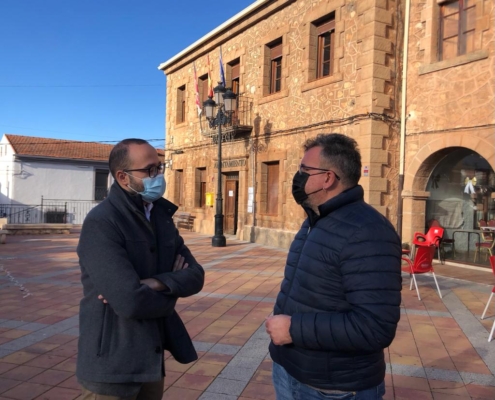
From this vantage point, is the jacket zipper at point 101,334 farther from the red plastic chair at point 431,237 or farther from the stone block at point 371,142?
the stone block at point 371,142

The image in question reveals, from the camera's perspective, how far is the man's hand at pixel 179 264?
80.8 inches

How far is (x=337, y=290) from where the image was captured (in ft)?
5.37

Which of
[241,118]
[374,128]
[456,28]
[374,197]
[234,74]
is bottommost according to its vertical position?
[374,197]

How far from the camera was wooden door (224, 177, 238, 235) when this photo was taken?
51.4 ft

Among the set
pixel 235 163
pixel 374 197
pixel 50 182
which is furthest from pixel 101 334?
pixel 50 182

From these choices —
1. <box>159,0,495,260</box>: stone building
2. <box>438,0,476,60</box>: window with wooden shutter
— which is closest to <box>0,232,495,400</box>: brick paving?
<box>159,0,495,260</box>: stone building

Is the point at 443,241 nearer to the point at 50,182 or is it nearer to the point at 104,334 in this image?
the point at 104,334

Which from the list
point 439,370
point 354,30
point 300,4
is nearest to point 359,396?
point 439,370

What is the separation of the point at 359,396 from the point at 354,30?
10.0 m

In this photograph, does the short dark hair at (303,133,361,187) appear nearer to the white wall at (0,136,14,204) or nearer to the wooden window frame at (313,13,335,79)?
the wooden window frame at (313,13,335,79)

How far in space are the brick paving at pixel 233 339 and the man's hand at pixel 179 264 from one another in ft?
5.54

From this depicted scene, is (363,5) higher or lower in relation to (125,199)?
higher

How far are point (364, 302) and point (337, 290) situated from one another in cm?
13

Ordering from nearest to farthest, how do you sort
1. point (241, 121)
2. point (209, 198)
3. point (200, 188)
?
1. point (241, 121)
2. point (209, 198)
3. point (200, 188)
